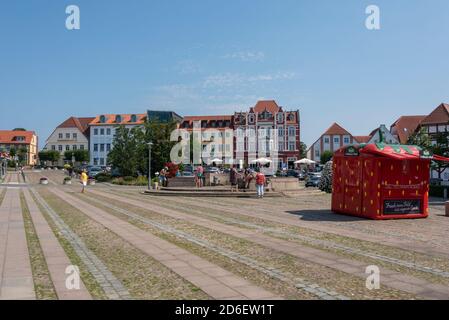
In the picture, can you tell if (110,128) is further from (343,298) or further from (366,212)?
(343,298)

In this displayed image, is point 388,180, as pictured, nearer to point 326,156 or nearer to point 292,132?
point 326,156

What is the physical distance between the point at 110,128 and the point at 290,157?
45.6 metres

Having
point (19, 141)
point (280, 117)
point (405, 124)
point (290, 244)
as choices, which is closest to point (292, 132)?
point (280, 117)

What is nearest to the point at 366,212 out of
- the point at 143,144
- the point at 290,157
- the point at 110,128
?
the point at 143,144

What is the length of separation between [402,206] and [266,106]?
265 feet

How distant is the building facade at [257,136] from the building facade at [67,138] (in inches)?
1372

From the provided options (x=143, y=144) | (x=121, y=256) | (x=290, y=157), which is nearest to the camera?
(x=121, y=256)

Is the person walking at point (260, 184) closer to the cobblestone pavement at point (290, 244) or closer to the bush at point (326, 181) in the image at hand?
the bush at point (326, 181)

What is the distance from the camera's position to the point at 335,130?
9506cm

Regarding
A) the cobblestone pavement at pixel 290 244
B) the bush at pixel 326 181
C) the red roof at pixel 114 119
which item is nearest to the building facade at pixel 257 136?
the red roof at pixel 114 119

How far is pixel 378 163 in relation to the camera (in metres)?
14.1

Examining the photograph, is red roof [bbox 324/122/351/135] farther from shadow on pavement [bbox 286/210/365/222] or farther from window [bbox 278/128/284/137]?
shadow on pavement [bbox 286/210/365/222]

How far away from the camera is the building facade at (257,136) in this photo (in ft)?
Answer: 294
